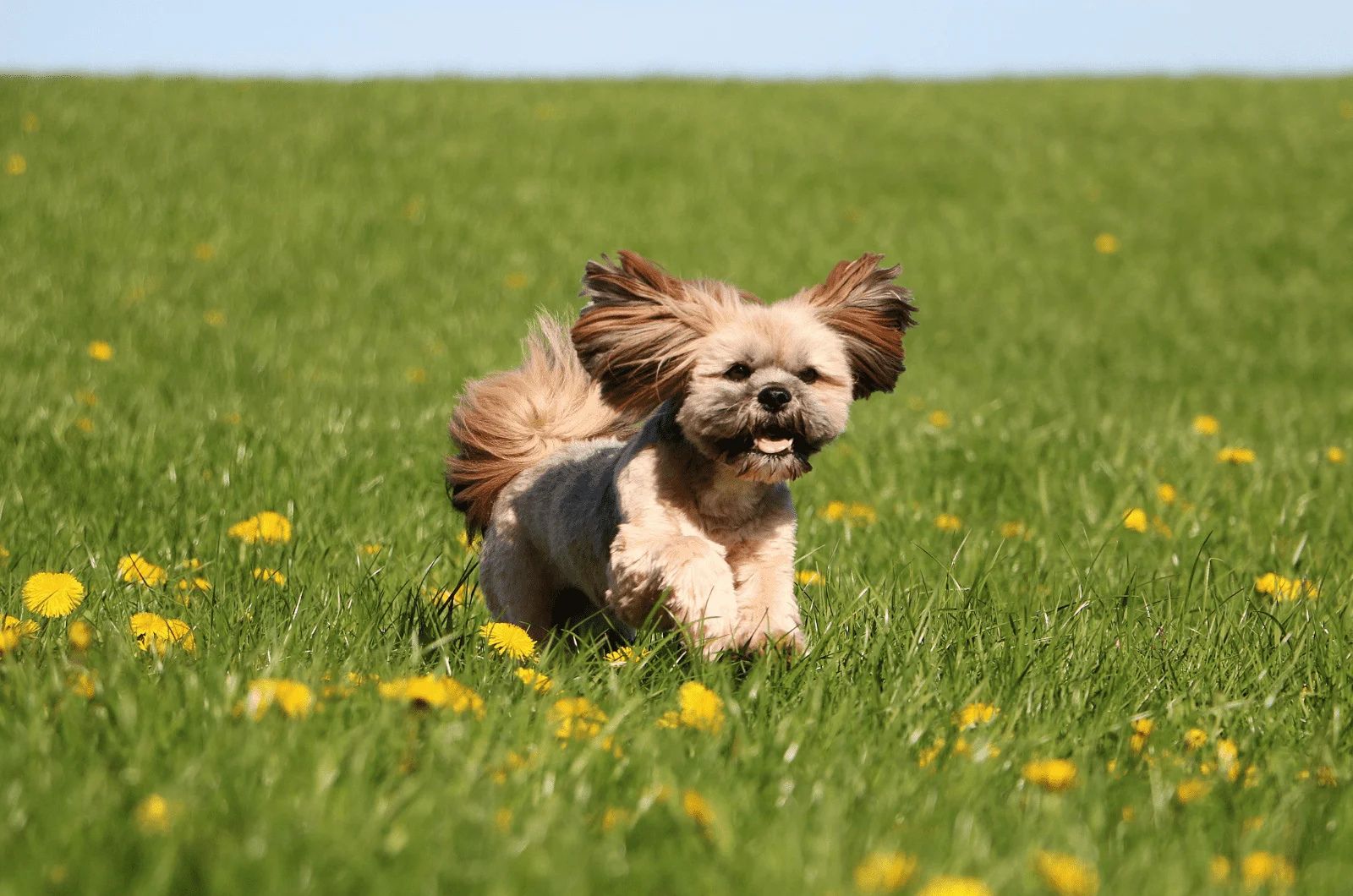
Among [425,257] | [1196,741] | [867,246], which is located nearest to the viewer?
[1196,741]

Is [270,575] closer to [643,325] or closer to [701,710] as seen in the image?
[643,325]

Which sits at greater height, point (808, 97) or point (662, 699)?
point (808, 97)

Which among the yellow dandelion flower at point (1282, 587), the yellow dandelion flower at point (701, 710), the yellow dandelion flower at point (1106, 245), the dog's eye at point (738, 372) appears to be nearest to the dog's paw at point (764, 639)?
the yellow dandelion flower at point (701, 710)

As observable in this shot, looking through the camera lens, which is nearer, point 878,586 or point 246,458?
point 878,586

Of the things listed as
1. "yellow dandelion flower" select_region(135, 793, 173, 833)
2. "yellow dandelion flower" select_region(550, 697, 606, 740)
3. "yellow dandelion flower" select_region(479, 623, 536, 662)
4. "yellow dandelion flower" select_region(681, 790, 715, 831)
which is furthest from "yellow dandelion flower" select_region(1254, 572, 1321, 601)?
"yellow dandelion flower" select_region(135, 793, 173, 833)

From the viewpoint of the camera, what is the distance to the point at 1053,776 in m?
2.46

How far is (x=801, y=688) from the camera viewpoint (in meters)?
3.05

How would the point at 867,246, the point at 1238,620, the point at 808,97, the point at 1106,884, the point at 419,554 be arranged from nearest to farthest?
the point at 1106,884 < the point at 1238,620 < the point at 419,554 < the point at 867,246 < the point at 808,97

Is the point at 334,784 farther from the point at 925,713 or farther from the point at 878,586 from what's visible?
the point at 878,586

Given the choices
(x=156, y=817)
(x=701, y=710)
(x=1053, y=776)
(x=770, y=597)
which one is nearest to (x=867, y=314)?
(x=770, y=597)

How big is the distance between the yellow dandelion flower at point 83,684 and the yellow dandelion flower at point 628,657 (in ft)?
3.54

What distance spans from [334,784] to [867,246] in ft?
42.9

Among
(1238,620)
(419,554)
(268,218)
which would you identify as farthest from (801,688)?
(268,218)

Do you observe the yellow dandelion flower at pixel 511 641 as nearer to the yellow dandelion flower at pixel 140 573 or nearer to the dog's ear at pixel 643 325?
the dog's ear at pixel 643 325
